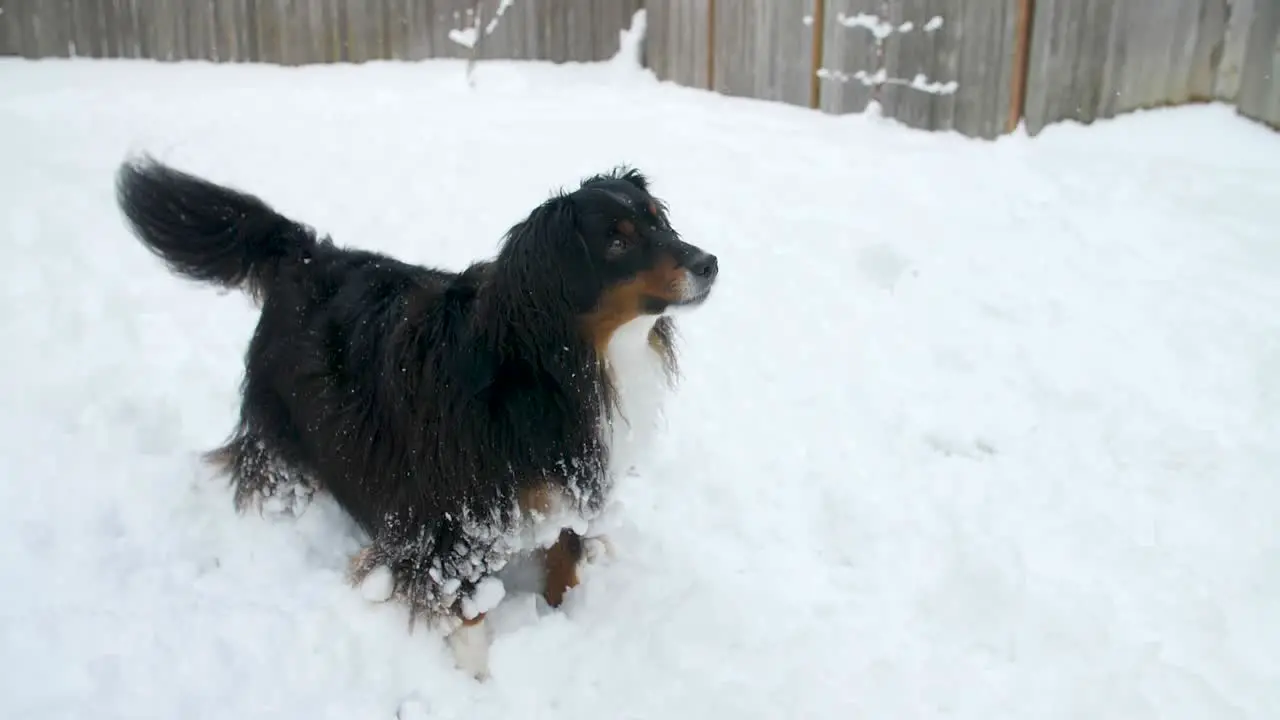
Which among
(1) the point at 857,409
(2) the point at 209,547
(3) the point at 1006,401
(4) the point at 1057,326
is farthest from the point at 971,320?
(2) the point at 209,547

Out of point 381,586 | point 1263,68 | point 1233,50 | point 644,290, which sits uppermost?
point 1233,50

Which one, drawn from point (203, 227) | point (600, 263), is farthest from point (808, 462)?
point (203, 227)

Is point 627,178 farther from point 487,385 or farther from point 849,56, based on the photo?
point 849,56

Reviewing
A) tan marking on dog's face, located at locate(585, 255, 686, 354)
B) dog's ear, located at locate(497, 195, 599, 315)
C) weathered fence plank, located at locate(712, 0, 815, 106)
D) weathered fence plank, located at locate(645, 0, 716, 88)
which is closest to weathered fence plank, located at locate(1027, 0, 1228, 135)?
weathered fence plank, located at locate(712, 0, 815, 106)

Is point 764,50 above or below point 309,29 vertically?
below

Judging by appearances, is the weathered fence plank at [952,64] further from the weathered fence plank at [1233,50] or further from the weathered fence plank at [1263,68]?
the weathered fence plank at [1263,68]

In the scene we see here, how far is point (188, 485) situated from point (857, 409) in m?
2.75

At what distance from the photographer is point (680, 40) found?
30.5 ft

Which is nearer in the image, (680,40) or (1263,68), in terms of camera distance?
(1263,68)

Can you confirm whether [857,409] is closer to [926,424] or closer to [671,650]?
[926,424]

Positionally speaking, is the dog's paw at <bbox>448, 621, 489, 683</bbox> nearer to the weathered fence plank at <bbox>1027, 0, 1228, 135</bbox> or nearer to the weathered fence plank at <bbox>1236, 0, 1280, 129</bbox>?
the weathered fence plank at <bbox>1027, 0, 1228, 135</bbox>

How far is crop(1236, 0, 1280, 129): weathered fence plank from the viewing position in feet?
17.6

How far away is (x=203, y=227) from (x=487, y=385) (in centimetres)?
139

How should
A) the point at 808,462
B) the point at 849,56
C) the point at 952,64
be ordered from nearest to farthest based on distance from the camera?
the point at 808,462
the point at 952,64
the point at 849,56
